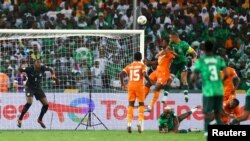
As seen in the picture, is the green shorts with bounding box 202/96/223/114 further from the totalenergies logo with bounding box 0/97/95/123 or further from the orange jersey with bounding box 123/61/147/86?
the totalenergies logo with bounding box 0/97/95/123

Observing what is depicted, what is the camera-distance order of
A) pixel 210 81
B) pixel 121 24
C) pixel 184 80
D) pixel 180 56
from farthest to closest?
1. pixel 121 24
2. pixel 184 80
3. pixel 180 56
4. pixel 210 81

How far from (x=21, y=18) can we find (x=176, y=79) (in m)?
6.58

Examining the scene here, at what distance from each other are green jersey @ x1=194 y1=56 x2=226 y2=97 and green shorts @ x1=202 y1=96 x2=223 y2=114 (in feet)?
0.33

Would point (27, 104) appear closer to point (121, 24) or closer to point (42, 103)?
point (42, 103)

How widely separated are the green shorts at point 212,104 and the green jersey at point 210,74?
0.33 ft

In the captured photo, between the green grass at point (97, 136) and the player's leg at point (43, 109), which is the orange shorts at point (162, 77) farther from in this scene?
the player's leg at point (43, 109)

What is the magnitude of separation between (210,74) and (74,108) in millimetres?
10143

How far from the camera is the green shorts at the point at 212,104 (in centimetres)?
1886

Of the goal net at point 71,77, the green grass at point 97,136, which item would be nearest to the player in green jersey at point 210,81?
the green grass at point 97,136

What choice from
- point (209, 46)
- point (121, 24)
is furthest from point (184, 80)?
point (209, 46)

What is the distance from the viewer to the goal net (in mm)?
28266

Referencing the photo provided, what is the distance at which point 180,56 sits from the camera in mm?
25922

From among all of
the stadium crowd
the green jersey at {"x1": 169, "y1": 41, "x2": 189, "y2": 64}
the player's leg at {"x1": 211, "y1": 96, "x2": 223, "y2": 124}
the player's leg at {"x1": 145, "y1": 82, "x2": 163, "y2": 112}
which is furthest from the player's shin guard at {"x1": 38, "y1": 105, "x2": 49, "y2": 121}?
the player's leg at {"x1": 211, "y1": 96, "x2": 223, "y2": 124}

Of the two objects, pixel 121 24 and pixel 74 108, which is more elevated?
pixel 121 24
